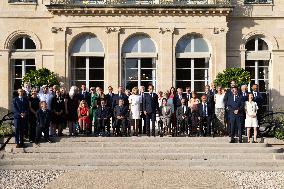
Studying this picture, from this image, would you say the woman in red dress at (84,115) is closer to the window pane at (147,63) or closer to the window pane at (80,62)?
the window pane at (80,62)

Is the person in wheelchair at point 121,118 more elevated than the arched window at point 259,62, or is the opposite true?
the arched window at point 259,62

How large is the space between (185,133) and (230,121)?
2060 mm

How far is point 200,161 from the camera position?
57.0 feet

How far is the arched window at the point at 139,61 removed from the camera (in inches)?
1168

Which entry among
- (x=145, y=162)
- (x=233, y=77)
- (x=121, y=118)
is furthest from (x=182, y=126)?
(x=233, y=77)

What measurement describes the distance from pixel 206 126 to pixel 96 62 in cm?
1070

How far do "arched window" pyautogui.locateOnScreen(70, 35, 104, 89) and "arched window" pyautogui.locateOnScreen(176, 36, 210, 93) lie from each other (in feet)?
12.7

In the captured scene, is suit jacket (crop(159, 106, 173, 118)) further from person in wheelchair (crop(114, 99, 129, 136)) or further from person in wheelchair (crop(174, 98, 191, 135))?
person in wheelchair (crop(114, 99, 129, 136))

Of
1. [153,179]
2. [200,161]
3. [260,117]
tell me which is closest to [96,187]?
[153,179]

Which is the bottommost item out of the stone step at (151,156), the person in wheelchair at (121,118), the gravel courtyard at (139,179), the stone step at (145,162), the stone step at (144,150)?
the gravel courtyard at (139,179)

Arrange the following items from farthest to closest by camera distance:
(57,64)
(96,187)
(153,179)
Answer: (57,64), (153,179), (96,187)

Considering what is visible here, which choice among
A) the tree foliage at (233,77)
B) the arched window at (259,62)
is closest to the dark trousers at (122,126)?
the tree foliage at (233,77)

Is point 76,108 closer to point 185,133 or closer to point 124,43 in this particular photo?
point 185,133

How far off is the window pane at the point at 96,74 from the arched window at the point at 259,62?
24.2 feet
